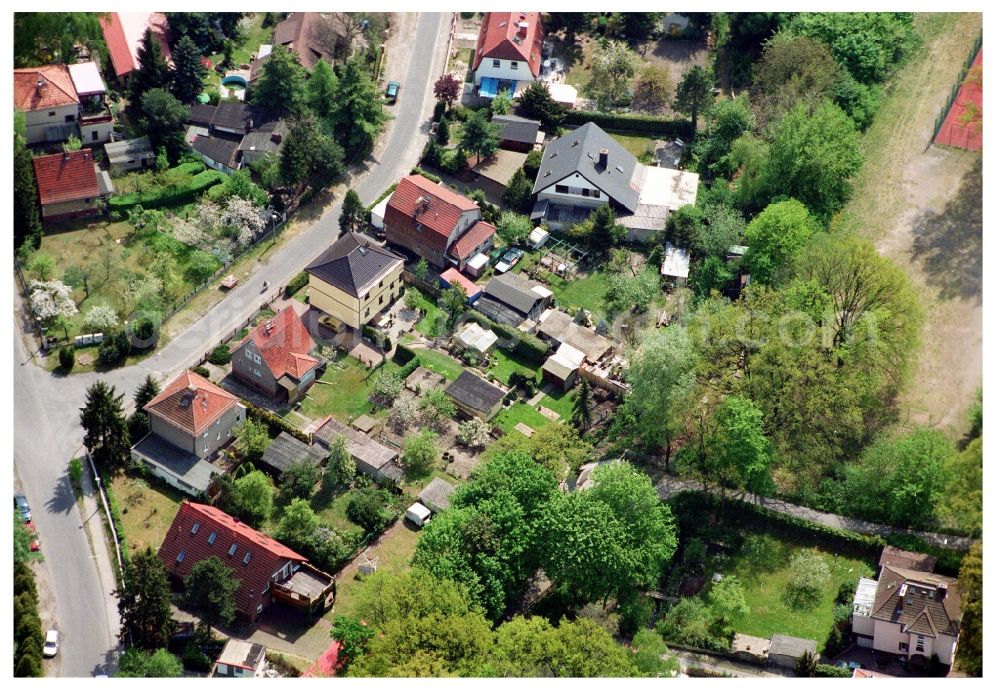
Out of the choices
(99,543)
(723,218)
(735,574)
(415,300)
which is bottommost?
(99,543)

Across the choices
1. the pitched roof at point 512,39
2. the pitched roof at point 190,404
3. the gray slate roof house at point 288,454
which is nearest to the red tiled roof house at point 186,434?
the pitched roof at point 190,404

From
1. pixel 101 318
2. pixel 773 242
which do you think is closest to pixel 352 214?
pixel 101 318

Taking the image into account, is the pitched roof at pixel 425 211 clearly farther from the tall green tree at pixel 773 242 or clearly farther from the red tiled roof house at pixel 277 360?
the tall green tree at pixel 773 242

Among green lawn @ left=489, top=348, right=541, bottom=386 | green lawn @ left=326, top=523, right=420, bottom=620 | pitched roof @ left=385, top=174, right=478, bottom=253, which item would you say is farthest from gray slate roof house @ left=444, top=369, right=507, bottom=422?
pitched roof @ left=385, top=174, right=478, bottom=253

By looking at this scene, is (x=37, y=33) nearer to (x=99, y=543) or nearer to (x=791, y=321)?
(x=99, y=543)

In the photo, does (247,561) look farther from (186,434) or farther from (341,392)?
(341,392)

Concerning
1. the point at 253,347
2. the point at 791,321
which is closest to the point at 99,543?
the point at 253,347
